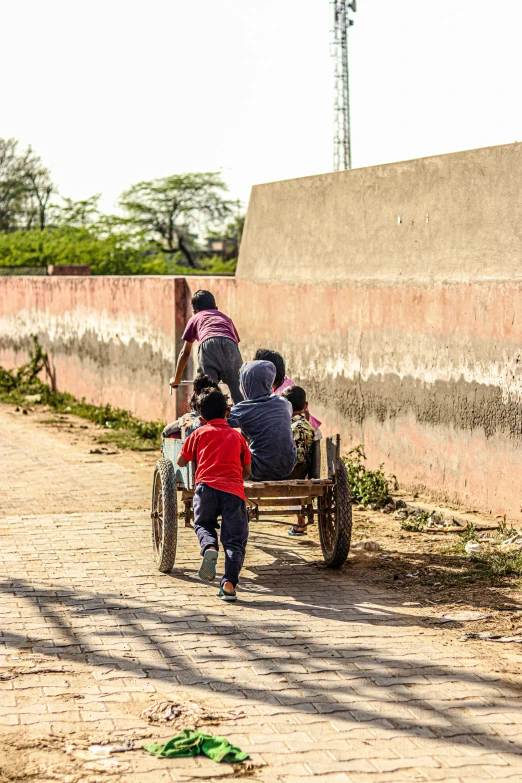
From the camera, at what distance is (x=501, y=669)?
18.2ft

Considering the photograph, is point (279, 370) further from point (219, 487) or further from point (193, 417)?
point (219, 487)

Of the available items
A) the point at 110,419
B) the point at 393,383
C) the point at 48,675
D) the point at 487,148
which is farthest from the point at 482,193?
the point at 110,419

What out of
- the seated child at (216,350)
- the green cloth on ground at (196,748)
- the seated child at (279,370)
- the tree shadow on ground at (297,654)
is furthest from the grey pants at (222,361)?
the green cloth on ground at (196,748)

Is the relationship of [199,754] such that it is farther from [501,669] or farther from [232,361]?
Answer: [232,361]

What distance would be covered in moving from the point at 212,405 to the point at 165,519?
2.92 feet

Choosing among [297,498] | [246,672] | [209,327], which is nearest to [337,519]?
[297,498]

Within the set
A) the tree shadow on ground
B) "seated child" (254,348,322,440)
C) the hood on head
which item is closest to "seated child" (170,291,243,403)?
"seated child" (254,348,322,440)

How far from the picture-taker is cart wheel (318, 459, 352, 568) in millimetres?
7176

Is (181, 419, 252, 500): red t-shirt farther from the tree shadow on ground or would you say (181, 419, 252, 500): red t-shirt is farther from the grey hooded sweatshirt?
the tree shadow on ground

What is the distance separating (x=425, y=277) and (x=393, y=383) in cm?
107

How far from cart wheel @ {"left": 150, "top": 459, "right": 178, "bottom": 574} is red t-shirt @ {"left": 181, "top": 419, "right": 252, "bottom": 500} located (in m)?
0.45

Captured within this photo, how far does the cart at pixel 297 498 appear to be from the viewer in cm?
715

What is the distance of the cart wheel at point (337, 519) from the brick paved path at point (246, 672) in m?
0.18

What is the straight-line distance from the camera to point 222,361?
9023 mm
